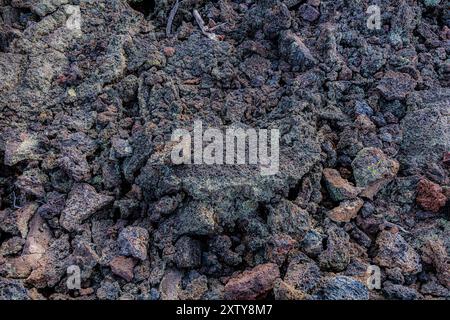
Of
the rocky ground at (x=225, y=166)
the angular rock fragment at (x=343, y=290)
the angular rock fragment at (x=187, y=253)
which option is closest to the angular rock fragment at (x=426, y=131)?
the rocky ground at (x=225, y=166)

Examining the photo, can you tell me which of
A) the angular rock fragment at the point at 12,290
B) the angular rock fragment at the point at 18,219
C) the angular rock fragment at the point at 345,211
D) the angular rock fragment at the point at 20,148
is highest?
the angular rock fragment at the point at 20,148

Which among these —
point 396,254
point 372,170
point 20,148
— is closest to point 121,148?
point 20,148

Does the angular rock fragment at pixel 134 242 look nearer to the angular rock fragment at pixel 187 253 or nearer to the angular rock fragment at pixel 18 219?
the angular rock fragment at pixel 187 253

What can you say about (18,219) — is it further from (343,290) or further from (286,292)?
(343,290)

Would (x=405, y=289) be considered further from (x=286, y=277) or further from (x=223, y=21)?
(x=223, y=21)

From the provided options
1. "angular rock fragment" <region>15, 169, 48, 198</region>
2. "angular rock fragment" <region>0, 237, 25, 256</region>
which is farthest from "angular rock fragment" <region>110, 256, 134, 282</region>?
"angular rock fragment" <region>15, 169, 48, 198</region>

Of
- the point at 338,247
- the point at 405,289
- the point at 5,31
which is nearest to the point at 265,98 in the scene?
the point at 338,247
